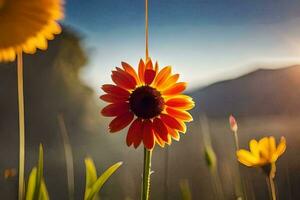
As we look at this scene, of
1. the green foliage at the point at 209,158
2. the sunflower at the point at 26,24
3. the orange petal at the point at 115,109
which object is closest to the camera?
the sunflower at the point at 26,24

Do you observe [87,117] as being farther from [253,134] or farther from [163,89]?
[163,89]

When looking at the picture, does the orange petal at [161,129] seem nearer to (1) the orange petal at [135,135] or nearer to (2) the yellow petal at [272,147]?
(1) the orange petal at [135,135]

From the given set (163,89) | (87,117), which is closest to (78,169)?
(163,89)

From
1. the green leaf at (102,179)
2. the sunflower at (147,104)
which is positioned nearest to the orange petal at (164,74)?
the sunflower at (147,104)

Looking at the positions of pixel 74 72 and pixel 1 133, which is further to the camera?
pixel 74 72

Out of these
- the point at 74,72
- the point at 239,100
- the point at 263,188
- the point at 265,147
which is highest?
the point at 74,72

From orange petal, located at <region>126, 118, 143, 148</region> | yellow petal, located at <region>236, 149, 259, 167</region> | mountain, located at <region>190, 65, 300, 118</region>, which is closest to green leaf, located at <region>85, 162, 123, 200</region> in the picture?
orange petal, located at <region>126, 118, 143, 148</region>
